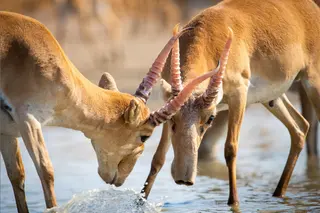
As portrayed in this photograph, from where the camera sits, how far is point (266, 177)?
11172 millimetres

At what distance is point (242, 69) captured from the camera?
9.41m

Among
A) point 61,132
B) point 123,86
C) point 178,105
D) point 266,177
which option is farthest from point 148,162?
point 123,86

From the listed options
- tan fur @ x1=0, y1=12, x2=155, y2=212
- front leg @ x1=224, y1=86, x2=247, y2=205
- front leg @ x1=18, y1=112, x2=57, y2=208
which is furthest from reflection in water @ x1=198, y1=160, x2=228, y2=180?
front leg @ x1=18, y1=112, x2=57, y2=208

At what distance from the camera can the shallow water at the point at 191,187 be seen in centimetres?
905

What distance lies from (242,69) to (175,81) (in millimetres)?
1216

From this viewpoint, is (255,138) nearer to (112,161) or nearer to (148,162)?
(148,162)

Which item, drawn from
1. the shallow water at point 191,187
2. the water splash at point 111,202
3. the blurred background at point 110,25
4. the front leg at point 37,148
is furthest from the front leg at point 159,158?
the blurred background at point 110,25

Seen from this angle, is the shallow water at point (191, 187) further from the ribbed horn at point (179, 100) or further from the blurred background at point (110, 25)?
the blurred background at point (110, 25)

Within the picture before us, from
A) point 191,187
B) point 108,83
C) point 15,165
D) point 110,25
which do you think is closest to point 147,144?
point 191,187

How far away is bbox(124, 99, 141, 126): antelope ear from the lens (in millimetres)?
8250

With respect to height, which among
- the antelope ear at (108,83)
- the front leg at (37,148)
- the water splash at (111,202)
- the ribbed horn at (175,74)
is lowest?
the water splash at (111,202)

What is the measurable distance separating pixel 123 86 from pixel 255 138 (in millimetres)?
4754

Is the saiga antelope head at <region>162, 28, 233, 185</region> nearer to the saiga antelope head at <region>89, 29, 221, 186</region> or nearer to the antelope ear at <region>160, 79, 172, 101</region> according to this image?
the antelope ear at <region>160, 79, 172, 101</region>

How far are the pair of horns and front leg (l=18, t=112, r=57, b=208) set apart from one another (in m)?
1.00
